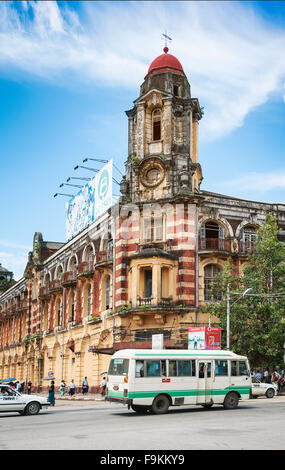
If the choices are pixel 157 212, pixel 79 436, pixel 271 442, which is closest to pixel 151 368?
pixel 79 436

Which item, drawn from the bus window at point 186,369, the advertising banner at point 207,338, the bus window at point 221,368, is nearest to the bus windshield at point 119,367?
the bus window at point 186,369

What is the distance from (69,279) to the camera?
53344 mm

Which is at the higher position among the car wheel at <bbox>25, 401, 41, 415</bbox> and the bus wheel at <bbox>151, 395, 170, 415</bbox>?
the bus wheel at <bbox>151, 395, 170, 415</bbox>

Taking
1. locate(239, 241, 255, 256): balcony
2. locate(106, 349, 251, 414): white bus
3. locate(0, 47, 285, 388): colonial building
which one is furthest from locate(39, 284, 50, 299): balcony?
locate(106, 349, 251, 414): white bus

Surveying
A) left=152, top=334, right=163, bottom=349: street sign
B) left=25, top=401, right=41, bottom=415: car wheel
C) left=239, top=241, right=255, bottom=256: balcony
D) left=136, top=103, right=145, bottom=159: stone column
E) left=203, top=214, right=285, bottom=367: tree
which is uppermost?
left=136, top=103, right=145, bottom=159: stone column

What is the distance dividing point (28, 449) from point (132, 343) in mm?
26941

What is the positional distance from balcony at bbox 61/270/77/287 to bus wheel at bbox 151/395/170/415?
1210 inches

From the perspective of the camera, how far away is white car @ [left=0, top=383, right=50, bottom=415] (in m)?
23.3

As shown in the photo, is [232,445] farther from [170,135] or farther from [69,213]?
[69,213]

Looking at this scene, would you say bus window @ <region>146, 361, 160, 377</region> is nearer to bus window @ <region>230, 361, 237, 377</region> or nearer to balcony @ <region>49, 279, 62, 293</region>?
bus window @ <region>230, 361, 237, 377</region>

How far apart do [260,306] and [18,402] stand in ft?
57.0

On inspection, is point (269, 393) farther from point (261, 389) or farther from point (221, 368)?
point (221, 368)

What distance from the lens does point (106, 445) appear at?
1242 cm
